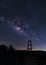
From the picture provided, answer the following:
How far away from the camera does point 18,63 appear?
32781 mm

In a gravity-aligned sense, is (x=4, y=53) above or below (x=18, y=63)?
above

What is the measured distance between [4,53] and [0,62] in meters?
3.36

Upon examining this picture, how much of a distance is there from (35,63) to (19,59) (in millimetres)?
3838

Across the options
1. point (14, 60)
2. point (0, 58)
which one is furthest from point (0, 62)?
point (14, 60)

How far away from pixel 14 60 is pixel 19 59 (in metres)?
1.40

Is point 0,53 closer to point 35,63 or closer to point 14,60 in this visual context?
point 14,60

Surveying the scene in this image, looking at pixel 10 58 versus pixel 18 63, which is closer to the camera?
pixel 18 63

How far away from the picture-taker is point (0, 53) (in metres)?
35.5

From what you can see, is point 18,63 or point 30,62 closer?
point 18,63

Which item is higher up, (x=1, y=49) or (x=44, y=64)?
(x=1, y=49)

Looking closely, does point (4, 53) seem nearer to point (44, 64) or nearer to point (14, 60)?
point (14, 60)

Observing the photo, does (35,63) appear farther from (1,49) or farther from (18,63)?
(1,49)

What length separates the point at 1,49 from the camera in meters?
35.6

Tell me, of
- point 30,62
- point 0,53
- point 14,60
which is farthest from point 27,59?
point 0,53
